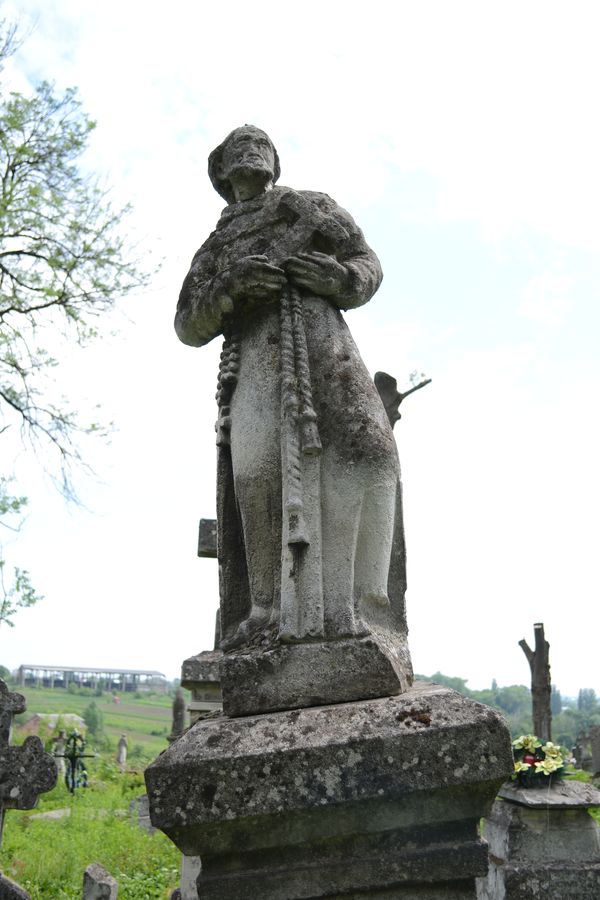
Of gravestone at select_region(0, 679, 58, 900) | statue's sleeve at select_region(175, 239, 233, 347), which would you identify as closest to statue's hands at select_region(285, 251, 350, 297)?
statue's sleeve at select_region(175, 239, 233, 347)

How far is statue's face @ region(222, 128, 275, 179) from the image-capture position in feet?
12.9

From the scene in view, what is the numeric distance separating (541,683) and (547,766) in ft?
41.2

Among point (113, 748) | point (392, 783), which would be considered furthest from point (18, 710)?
point (113, 748)

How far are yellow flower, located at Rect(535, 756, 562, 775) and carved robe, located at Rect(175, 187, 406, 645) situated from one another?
9.28ft

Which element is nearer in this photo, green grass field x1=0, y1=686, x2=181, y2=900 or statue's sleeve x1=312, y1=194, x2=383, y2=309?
statue's sleeve x1=312, y1=194, x2=383, y2=309

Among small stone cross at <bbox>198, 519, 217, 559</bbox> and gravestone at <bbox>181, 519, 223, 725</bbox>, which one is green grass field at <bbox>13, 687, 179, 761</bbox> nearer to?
gravestone at <bbox>181, 519, 223, 725</bbox>

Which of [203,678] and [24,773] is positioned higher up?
[203,678]

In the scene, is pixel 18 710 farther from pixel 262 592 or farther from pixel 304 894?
pixel 304 894

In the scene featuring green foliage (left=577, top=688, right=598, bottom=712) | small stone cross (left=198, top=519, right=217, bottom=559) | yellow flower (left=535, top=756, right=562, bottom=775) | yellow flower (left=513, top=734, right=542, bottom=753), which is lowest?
green foliage (left=577, top=688, right=598, bottom=712)

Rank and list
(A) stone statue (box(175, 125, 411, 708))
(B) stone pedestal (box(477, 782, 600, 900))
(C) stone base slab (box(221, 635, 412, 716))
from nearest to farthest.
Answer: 1. (C) stone base slab (box(221, 635, 412, 716))
2. (A) stone statue (box(175, 125, 411, 708))
3. (B) stone pedestal (box(477, 782, 600, 900))

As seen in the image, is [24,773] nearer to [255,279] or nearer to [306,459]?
[306,459]

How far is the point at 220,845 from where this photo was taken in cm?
247

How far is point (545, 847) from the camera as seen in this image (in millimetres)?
5094

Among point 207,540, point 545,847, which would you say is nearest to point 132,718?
point 207,540
